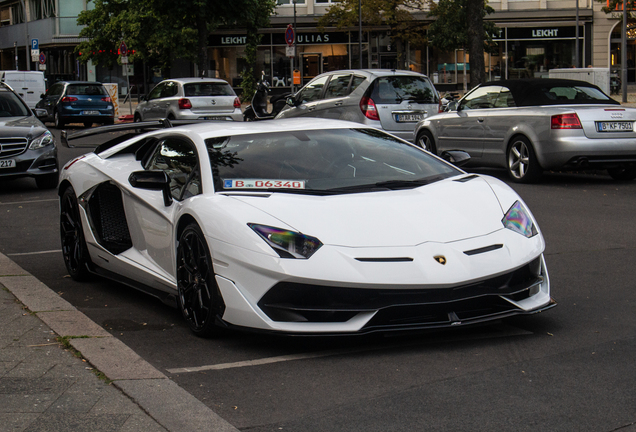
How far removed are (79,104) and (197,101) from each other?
25.3ft

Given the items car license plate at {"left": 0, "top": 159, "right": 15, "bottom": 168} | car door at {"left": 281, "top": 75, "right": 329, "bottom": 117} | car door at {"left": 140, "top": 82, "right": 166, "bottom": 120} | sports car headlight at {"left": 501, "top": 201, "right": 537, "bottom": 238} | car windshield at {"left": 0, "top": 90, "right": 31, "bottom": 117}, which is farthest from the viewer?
car door at {"left": 140, "top": 82, "right": 166, "bottom": 120}

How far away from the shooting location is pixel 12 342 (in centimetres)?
475

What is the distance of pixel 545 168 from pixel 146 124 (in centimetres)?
730

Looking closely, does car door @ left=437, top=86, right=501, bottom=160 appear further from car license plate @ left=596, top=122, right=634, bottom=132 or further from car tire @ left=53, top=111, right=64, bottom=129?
car tire @ left=53, top=111, right=64, bottom=129

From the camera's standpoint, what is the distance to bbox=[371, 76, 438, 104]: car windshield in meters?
15.4

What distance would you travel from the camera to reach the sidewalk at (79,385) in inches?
139

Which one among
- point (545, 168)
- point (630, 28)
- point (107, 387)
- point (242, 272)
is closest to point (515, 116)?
point (545, 168)

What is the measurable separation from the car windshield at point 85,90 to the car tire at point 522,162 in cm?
2057

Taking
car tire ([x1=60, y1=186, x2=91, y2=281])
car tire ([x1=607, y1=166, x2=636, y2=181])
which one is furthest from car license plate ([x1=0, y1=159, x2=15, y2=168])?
car tire ([x1=607, y1=166, x2=636, y2=181])

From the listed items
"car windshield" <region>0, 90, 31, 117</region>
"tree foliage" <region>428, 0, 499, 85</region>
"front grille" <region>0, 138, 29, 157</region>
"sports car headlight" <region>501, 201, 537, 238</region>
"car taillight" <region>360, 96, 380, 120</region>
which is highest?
"tree foliage" <region>428, 0, 499, 85</region>

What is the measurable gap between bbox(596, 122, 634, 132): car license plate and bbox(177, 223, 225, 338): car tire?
8457 millimetres

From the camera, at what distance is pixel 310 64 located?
166 feet

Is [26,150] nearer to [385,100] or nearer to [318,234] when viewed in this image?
[385,100]

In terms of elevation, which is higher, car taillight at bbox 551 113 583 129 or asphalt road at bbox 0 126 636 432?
car taillight at bbox 551 113 583 129
